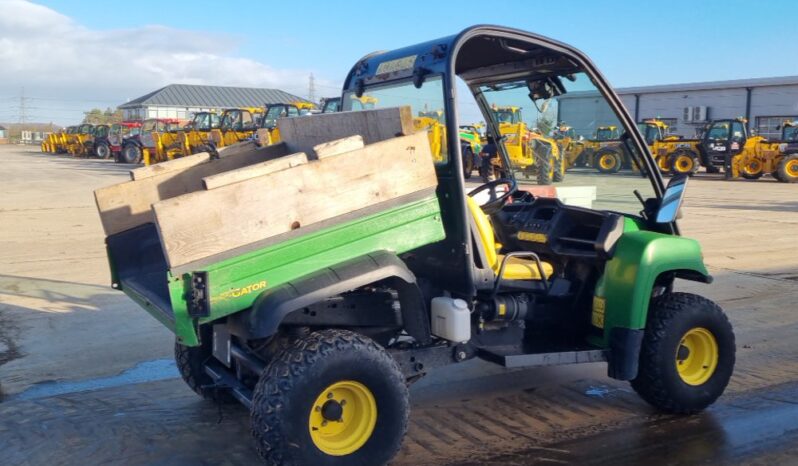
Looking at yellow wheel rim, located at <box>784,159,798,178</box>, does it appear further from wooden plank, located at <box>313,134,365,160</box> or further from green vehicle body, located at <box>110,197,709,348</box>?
wooden plank, located at <box>313,134,365,160</box>

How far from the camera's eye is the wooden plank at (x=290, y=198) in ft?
11.1

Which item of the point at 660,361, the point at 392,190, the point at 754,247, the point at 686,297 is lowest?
the point at 754,247

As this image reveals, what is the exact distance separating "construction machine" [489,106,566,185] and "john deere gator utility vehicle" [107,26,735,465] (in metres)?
0.15

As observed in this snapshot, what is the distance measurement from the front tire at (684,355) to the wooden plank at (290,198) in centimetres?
180

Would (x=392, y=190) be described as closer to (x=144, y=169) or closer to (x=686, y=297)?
(x=144, y=169)

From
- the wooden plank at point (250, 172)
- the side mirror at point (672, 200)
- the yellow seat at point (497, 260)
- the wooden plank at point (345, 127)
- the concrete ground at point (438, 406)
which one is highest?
the wooden plank at point (345, 127)

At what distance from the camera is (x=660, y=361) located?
15.3 ft

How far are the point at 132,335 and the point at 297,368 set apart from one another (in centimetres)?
376

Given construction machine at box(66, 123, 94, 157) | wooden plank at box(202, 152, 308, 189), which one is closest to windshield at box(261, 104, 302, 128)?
construction machine at box(66, 123, 94, 157)

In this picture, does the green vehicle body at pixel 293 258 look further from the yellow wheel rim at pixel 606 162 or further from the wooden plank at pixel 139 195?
the yellow wheel rim at pixel 606 162

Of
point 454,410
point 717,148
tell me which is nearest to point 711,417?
point 454,410

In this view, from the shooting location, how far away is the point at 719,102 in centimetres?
4309

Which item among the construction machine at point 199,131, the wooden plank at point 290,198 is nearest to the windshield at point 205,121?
the construction machine at point 199,131

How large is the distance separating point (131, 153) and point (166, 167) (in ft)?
114
